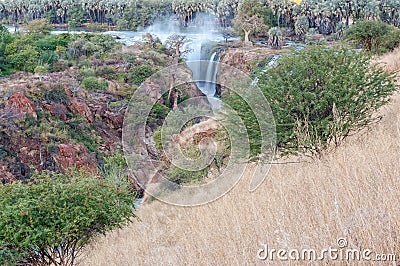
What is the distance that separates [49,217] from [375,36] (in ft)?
63.1

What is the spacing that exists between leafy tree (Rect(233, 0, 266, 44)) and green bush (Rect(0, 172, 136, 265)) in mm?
31966

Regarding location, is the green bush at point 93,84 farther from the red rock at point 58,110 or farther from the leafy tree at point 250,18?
the leafy tree at point 250,18

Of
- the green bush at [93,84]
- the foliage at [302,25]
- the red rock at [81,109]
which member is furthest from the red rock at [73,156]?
the foliage at [302,25]

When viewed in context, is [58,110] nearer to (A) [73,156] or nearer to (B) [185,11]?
(A) [73,156]

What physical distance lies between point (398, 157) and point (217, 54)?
29898 millimetres

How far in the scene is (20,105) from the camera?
19797 mm

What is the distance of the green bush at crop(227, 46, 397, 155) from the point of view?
21.0ft

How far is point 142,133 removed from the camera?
16.2 meters

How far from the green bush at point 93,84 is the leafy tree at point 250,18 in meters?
14.3

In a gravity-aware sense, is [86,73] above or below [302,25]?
below

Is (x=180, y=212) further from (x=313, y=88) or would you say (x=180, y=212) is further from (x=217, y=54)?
(x=217, y=54)

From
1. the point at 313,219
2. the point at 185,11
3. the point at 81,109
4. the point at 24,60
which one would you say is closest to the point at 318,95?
the point at 313,219

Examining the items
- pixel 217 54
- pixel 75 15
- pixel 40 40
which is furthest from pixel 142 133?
pixel 75 15

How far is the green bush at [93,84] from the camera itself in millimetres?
25797
